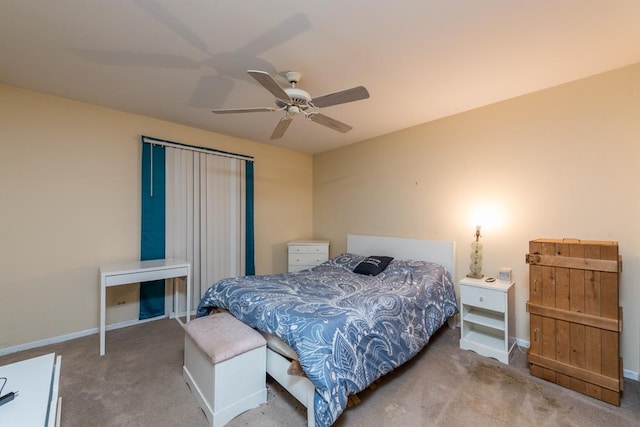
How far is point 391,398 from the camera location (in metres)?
1.96

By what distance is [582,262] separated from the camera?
206 cm

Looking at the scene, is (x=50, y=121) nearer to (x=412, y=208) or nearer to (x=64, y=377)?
(x=64, y=377)

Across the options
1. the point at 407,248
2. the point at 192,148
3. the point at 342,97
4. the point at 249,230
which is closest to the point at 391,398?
the point at 407,248

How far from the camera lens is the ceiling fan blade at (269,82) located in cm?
160

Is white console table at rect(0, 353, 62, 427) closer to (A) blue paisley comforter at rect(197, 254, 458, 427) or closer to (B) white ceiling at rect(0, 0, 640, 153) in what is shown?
(A) blue paisley comforter at rect(197, 254, 458, 427)

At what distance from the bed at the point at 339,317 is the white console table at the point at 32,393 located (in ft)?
3.62

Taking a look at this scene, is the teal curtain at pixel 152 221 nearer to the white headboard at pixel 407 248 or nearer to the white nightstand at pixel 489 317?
the white headboard at pixel 407 248

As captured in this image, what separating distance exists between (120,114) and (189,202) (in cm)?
128

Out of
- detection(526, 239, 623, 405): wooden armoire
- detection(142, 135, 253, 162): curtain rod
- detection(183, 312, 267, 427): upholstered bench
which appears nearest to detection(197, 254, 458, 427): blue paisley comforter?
detection(183, 312, 267, 427): upholstered bench

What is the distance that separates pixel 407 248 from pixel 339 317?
2.13 meters

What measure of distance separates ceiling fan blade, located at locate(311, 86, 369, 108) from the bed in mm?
1542

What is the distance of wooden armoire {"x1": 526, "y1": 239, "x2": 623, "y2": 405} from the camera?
1941 mm

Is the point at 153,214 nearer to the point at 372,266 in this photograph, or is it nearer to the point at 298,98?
the point at 298,98

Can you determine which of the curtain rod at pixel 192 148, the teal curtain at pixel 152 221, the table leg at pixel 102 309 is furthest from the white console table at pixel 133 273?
the curtain rod at pixel 192 148
